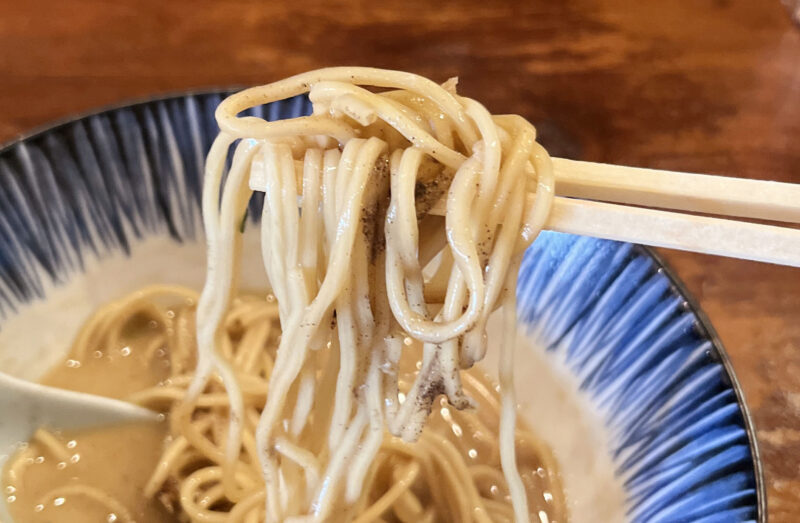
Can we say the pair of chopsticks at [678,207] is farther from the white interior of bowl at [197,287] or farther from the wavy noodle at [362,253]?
the white interior of bowl at [197,287]

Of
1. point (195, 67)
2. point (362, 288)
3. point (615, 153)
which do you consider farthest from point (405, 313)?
point (195, 67)

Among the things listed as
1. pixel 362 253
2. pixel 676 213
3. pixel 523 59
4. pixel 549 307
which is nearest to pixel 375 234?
pixel 362 253

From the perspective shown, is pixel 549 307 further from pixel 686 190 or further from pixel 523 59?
pixel 523 59

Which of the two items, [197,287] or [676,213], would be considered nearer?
[676,213]

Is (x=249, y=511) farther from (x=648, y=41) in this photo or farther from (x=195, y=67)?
(x=648, y=41)

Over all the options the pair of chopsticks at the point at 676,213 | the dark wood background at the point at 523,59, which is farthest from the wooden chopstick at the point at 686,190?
the dark wood background at the point at 523,59

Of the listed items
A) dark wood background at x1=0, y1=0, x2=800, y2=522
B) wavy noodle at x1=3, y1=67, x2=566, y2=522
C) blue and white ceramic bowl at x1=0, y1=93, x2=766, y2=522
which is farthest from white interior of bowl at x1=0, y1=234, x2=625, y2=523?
dark wood background at x1=0, y1=0, x2=800, y2=522
